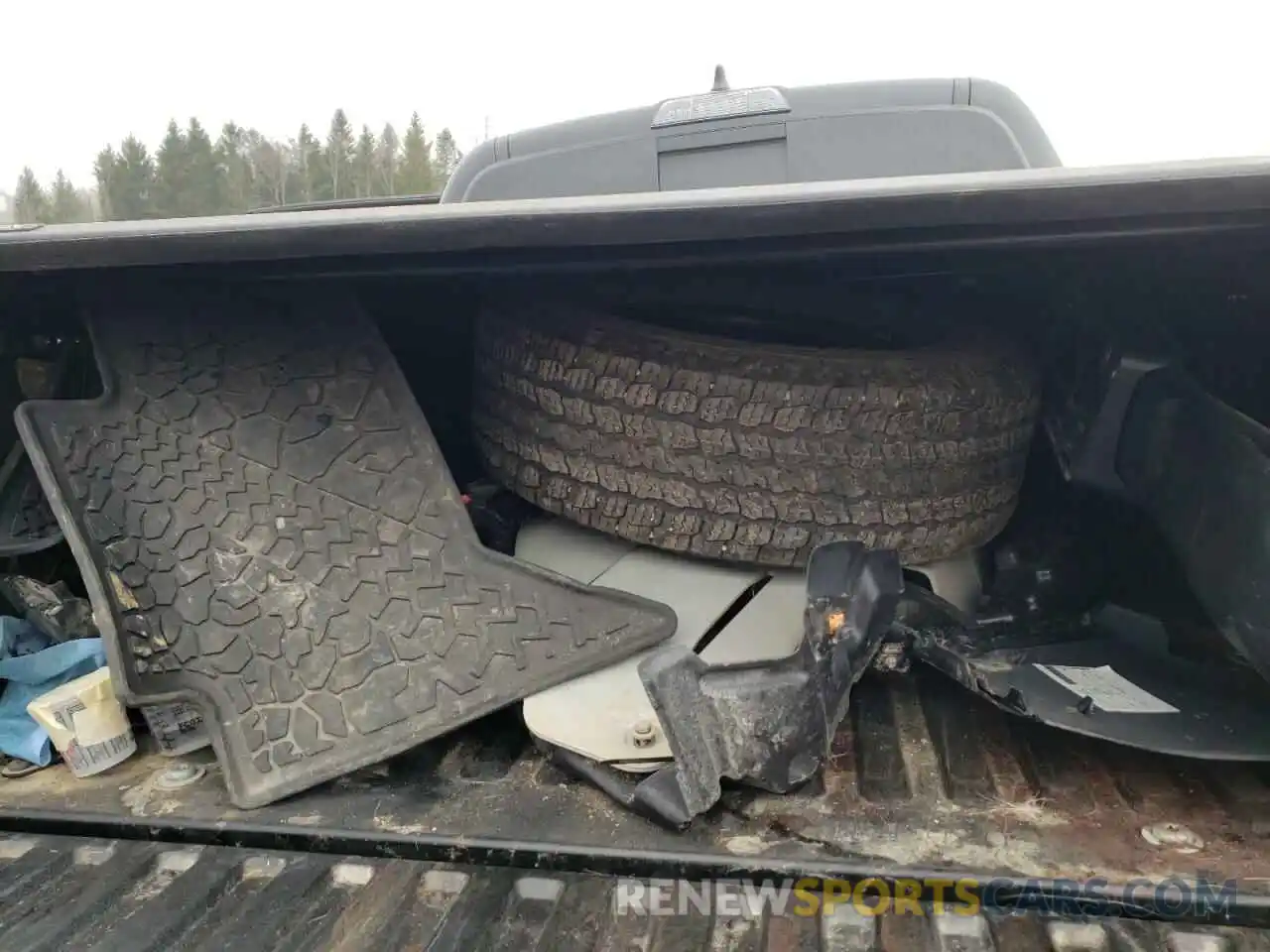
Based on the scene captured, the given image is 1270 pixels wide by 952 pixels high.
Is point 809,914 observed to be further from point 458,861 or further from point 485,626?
point 485,626

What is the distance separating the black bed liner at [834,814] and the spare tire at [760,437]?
0.91 ft

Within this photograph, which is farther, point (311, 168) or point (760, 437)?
point (311, 168)

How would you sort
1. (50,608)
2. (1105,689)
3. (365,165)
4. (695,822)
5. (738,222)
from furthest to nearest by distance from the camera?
(365,165), (50,608), (1105,689), (695,822), (738,222)

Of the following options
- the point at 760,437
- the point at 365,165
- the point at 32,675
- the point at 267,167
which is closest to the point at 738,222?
the point at 760,437

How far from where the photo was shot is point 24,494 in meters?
1.44

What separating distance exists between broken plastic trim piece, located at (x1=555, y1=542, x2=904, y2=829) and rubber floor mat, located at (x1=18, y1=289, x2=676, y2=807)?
20 centimetres

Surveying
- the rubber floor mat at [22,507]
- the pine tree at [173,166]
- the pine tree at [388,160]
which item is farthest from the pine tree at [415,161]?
the rubber floor mat at [22,507]

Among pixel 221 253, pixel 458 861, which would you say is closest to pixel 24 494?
pixel 221 253

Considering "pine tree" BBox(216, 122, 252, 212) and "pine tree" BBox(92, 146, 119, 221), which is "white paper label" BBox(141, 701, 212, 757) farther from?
"pine tree" BBox(92, 146, 119, 221)

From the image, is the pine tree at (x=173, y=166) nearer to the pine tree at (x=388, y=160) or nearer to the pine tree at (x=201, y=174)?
the pine tree at (x=201, y=174)

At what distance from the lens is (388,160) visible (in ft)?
71.1

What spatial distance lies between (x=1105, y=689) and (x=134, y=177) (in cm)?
2797

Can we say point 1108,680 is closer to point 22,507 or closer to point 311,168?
point 22,507

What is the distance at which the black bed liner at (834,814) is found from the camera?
3.03 feet
